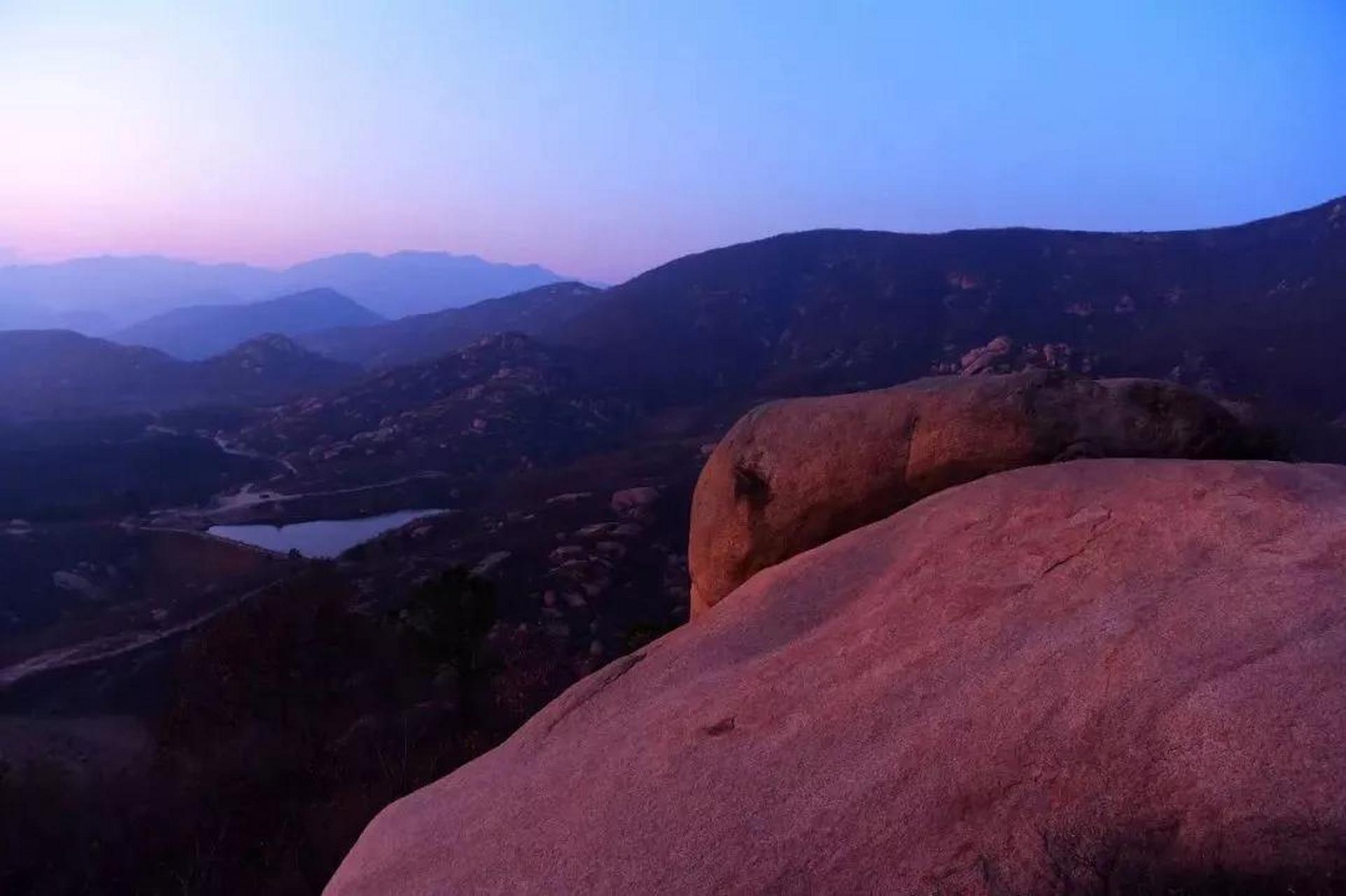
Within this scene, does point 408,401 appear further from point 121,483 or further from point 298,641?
point 298,641

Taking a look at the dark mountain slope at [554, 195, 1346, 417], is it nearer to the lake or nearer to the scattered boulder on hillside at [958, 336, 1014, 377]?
the scattered boulder on hillside at [958, 336, 1014, 377]

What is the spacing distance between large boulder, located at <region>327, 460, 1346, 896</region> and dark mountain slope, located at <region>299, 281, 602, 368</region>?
123015 millimetres

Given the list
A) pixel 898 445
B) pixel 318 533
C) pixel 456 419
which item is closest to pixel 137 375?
pixel 456 419

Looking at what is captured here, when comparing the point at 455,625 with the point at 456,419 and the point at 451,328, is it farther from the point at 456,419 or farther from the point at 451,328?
the point at 451,328

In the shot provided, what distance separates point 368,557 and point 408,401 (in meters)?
42.8

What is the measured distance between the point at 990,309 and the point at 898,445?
79.1 metres

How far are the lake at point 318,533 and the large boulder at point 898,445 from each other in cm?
3871

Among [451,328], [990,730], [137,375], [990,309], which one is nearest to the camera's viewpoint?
[990,730]

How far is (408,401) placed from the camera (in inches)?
3152

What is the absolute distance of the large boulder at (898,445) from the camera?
9.54 metres

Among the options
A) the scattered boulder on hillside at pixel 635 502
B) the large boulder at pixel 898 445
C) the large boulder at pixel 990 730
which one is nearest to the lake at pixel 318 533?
the scattered boulder on hillside at pixel 635 502

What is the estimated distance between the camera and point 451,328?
149 metres

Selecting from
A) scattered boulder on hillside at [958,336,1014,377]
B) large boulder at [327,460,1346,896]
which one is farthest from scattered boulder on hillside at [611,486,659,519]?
large boulder at [327,460,1346,896]

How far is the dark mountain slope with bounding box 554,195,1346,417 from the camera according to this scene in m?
58.1
